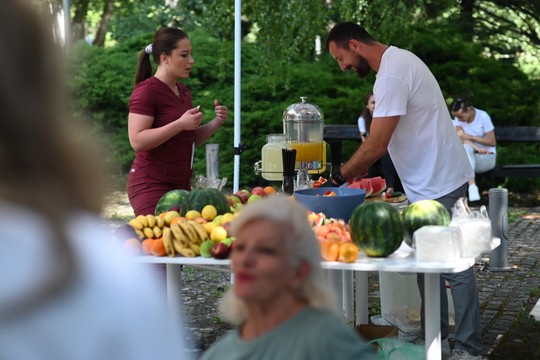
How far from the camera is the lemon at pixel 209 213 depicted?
462cm

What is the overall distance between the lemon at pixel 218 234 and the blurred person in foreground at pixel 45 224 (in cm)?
304

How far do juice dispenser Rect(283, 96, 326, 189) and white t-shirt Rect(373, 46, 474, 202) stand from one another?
660mm

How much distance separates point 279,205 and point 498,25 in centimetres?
1409

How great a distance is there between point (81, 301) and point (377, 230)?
306cm

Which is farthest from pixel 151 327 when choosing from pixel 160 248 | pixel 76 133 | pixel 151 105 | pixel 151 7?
pixel 151 7

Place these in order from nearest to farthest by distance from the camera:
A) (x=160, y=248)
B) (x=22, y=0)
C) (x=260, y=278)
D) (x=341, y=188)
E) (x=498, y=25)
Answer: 1. (x=22, y=0)
2. (x=260, y=278)
3. (x=160, y=248)
4. (x=341, y=188)
5. (x=498, y=25)

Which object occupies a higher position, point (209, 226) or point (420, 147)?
point (420, 147)

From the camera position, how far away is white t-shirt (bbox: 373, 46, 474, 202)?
201 inches

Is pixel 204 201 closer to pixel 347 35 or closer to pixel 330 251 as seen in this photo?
pixel 330 251

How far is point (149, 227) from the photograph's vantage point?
14.8 ft

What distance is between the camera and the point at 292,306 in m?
2.27

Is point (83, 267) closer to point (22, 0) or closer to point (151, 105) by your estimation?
point (22, 0)

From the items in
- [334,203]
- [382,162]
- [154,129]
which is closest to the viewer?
[334,203]

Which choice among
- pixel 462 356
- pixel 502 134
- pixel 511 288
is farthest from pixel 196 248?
pixel 502 134
